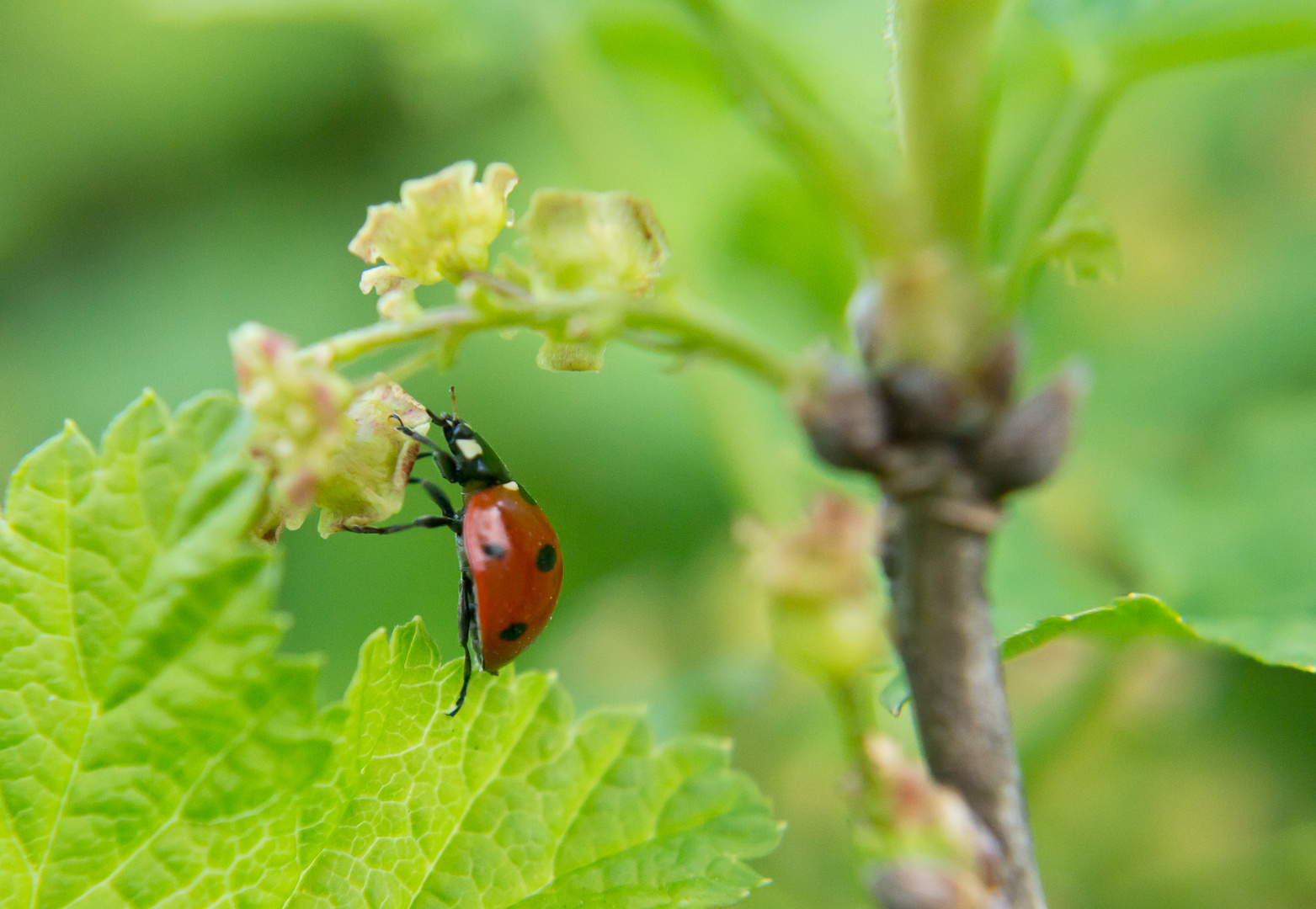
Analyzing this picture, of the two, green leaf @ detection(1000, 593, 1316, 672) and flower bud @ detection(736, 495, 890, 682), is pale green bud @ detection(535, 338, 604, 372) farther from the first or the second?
green leaf @ detection(1000, 593, 1316, 672)

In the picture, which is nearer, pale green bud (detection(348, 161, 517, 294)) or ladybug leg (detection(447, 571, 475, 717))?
pale green bud (detection(348, 161, 517, 294))

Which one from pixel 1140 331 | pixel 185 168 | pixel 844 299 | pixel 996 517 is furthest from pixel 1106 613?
pixel 185 168

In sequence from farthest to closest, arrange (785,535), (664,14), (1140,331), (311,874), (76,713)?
(1140,331), (664,14), (311,874), (76,713), (785,535)

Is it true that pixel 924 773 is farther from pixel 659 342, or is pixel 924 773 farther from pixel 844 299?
pixel 844 299

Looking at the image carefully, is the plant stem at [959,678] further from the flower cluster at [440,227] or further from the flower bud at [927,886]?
the flower cluster at [440,227]

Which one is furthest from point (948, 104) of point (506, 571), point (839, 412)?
point (506, 571)

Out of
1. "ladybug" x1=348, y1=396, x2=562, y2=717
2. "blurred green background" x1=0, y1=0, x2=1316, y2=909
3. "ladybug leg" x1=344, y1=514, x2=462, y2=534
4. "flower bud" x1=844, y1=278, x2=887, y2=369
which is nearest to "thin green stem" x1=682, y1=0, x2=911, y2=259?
"flower bud" x1=844, y1=278, x2=887, y2=369

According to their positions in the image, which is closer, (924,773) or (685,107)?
(924,773)
